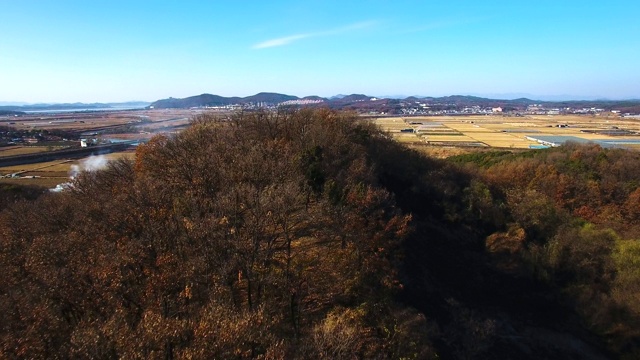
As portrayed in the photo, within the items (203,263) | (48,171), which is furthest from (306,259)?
(48,171)

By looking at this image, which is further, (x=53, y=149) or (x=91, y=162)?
(x=53, y=149)

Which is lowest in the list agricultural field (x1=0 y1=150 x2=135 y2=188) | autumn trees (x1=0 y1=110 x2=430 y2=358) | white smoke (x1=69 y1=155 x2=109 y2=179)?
agricultural field (x1=0 y1=150 x2=135 y2=188)

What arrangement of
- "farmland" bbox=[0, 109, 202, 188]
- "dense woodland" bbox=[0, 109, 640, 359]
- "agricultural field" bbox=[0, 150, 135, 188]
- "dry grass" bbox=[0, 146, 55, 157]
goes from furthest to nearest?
"dry grass" bbox=[0, 146, 55, 157] < "farmland" bbox=[0, 109, 202, 188] < "agricultural field" bbox=[0, 150, 135, 188] < "dense woodland" bbox=[0, 109, 640, 359]

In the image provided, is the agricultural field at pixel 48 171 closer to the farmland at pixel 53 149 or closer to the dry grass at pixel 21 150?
the farmland at pixel 53 149

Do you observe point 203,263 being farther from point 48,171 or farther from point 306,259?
point 48,171

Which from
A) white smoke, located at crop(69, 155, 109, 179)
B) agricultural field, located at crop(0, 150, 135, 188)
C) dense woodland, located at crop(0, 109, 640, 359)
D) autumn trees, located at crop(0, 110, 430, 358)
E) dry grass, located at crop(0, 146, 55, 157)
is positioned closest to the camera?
autumn trees, located at crop(0, 110, 430, 358)

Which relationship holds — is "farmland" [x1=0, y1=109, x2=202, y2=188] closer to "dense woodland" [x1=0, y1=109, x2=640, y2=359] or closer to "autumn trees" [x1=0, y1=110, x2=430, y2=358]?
"dense woodland" [x1=0, y1=109, x2=640, y2=359]

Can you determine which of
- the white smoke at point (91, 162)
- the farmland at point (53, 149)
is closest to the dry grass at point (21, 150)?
the farmland at point (53, 149)

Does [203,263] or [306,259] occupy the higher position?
[203,263]

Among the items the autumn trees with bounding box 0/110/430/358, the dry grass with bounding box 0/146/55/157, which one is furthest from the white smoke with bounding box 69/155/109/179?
the autumn trees with bounding box 0/110/430/358

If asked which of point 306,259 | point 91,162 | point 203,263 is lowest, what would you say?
point 91,162
